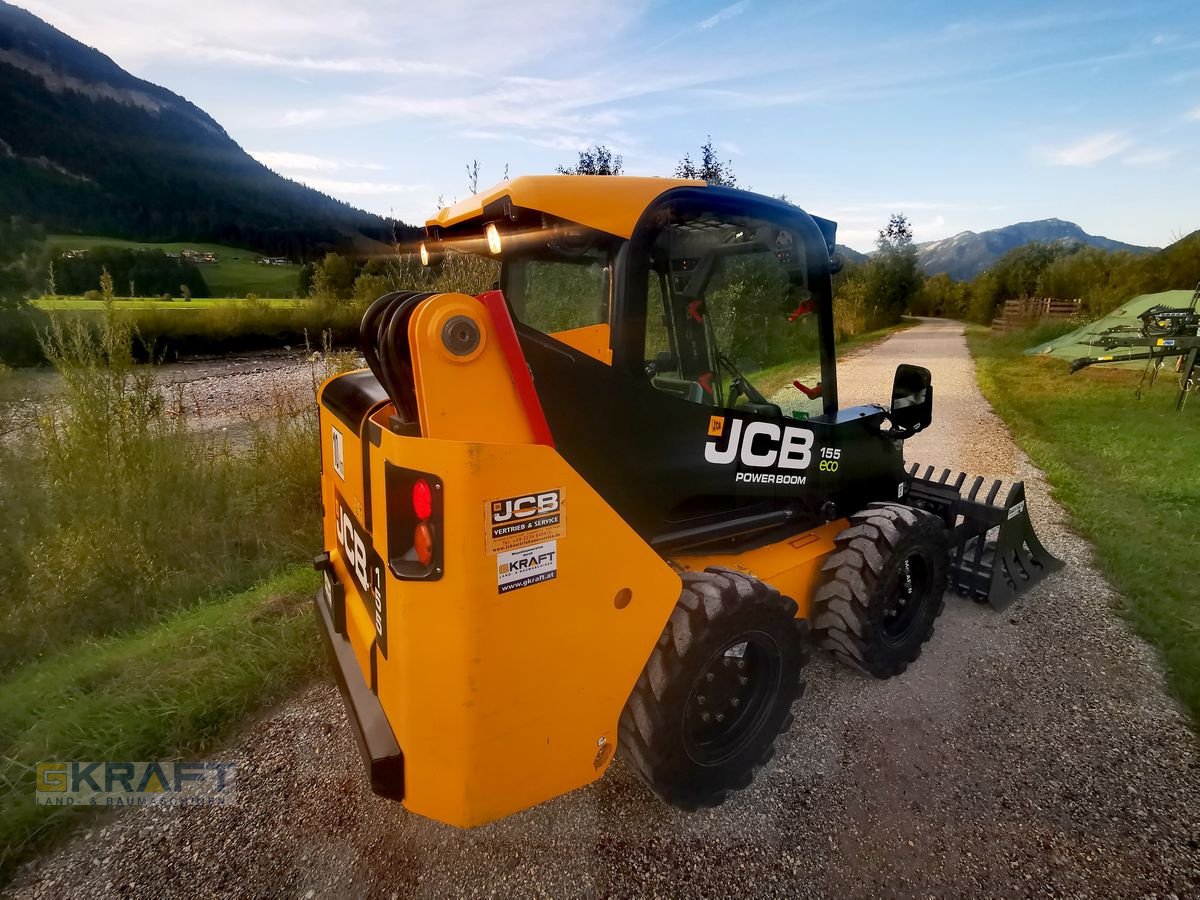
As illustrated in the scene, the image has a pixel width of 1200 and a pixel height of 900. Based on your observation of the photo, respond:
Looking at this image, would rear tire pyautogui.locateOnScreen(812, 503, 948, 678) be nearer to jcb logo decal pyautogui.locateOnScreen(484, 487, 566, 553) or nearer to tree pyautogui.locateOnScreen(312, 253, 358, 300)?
jcb logo decal pyautogui.locateOnScreen(484, 487, 566, 553)

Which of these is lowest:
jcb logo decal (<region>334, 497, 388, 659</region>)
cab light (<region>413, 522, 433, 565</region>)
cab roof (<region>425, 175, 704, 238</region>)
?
jcb logo decal (<region>334, 497, 388, 659</region>)

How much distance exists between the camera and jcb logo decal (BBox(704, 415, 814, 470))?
255 centimetres

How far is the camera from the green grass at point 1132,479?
4.03 meters

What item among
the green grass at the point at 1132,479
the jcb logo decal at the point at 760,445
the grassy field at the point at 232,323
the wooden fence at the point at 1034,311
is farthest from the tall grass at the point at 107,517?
the wooden fence at the point at 1034,311

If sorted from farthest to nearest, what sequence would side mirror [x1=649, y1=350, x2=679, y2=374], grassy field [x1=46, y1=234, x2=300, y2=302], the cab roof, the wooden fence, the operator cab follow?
grassy field [x1=46, y1=234, x2=300, y2=302]
the wooden fence
side mirror [x1=649, y1=350, x2=679, y2=374]
the operator cab
the cab roof

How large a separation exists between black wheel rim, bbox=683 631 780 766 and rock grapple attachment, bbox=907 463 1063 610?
6.86 feet

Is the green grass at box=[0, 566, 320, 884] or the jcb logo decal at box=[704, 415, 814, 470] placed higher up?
the jcb logo decal at box=[704, 415, 814, 470]

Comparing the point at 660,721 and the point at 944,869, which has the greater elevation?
the point at 660,721

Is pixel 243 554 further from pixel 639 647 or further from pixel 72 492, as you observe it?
pixel 639 647

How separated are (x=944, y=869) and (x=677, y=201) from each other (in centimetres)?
270

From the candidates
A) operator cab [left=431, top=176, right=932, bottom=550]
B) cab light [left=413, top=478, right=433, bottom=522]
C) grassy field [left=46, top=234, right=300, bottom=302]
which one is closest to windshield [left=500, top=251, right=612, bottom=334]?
operator cab [left=431, top=176, right=932, bottom=550]

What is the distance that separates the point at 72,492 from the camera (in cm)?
441

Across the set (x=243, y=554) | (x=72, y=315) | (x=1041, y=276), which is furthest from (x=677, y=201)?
(x=1041, y=276)

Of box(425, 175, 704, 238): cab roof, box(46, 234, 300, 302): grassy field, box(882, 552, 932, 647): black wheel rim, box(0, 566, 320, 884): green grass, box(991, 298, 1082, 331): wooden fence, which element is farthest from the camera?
box(46, 234, 300, 302): grassy field
